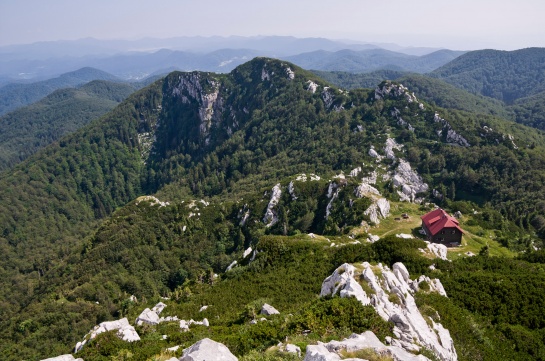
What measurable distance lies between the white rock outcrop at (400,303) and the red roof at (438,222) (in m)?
39.3

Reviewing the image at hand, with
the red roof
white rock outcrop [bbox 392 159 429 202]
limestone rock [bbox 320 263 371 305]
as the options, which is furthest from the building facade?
white rock outcrop [bbox 392 159 429 202]

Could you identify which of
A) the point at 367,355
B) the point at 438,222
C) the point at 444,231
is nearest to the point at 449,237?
the point at 444,231

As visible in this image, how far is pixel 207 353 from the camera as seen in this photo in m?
22.2

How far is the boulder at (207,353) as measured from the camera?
856 inches

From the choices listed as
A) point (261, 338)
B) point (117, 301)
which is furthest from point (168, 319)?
point (117, 301)

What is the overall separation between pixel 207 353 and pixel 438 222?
70.5 metres

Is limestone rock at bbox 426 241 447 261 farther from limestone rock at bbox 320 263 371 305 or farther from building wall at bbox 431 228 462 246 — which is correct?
limestone rock at bbox 320 263 371 305

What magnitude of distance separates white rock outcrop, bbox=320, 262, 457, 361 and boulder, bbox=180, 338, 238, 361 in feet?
40.9

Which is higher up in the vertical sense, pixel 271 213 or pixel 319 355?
→ pixel 319 355

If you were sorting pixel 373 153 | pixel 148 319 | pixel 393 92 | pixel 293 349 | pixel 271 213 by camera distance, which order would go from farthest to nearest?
pixel 393 92
pixel 373 153
pixel 271 213
pixel 148 319
pixel 293 349

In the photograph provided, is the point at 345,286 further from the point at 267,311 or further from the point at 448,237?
the point at 448,237

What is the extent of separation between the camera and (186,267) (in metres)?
111

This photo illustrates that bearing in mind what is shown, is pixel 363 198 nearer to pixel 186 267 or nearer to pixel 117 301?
pixel 186 267

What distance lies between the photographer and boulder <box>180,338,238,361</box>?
2173 centimetres
